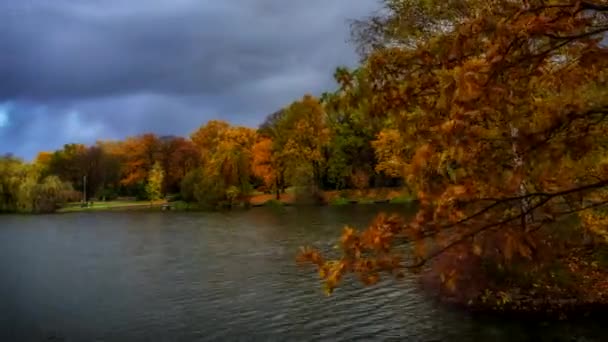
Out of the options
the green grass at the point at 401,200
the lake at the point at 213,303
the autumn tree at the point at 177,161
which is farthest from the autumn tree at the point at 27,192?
the lake at the point at 213,303

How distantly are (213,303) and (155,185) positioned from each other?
220 feet

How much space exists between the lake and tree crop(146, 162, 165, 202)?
4933 centimetres

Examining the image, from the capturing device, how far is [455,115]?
3869mm

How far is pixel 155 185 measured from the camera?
8275cm

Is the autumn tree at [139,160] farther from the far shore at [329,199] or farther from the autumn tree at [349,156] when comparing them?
Result: the autumn tree at [349,156]

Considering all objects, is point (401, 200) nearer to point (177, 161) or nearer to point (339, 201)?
point (339, 201)

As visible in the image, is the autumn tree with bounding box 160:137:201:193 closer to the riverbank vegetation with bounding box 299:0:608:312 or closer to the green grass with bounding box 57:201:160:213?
the green grass with bounding box 57:201:160:213

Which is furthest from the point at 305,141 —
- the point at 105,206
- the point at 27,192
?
the point at 27,192

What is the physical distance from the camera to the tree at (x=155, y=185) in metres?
82.7

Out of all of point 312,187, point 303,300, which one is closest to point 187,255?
point 303,300

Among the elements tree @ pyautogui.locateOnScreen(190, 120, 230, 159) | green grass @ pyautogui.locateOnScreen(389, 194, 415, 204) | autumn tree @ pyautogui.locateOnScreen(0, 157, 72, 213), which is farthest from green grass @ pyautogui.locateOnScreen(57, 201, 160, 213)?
green grass @ pyautogui.locateOnScreen(389, 194, 415, 204)

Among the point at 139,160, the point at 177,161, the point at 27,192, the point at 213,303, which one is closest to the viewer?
the point at 213,303

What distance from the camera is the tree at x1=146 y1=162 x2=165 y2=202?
3255 inches

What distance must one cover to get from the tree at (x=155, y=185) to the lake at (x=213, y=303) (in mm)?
49327
